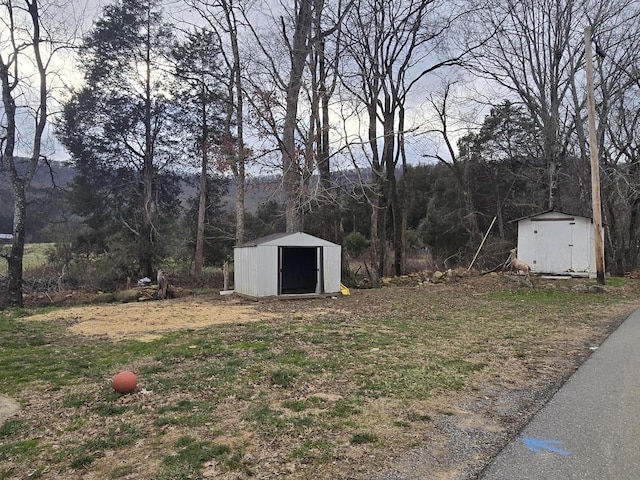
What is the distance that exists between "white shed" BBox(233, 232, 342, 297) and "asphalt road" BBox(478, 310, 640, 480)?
9.40 metres

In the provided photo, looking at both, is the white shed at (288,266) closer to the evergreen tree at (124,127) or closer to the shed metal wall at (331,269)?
the shed metal wall at (331,269)

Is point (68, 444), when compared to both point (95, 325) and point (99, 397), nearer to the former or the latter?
point (99, 397)

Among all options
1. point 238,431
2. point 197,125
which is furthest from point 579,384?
point 197,125

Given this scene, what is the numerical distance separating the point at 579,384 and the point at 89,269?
1958 cm

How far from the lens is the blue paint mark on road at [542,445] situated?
3021mm

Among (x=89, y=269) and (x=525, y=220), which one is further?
(x=89, y=269)

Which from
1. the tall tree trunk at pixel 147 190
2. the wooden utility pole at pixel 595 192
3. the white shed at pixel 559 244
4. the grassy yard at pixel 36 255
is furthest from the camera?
the tall tree trunk at pixel 147 190

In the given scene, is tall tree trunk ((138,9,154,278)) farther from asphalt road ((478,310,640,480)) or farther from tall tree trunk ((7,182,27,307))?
asphalt road ((478,310,640,480))

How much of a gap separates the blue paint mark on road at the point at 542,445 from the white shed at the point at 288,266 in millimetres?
10535

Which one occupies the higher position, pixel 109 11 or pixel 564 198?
pixel 109 11

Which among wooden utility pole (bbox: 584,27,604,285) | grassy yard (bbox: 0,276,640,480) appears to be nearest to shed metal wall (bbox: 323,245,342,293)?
grassy yard (bbox: 0,276,640,480)

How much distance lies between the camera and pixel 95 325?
338 inches

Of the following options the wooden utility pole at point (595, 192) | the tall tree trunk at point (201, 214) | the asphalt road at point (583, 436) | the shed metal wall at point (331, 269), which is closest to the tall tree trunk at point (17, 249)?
the tall tree trunk at point (201, 214)

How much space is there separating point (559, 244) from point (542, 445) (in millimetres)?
13681
